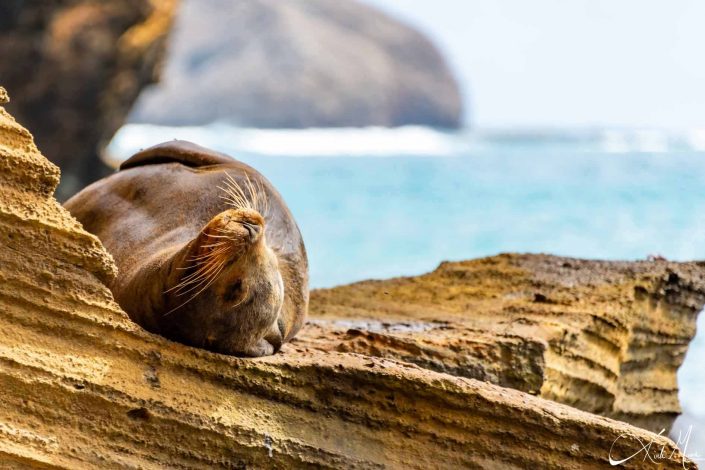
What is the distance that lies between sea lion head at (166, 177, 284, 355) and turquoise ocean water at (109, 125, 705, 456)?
2.45m

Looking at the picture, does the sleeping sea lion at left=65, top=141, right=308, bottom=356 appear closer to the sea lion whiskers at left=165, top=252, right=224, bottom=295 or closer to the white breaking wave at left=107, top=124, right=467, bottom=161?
the sea lion whiskers at left=165, top=252, right=224, bottom=295

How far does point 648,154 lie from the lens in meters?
10.2

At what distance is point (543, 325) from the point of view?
12.3ft

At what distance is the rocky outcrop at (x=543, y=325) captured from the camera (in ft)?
11.1

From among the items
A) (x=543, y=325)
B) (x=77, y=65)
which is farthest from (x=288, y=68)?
(x=543, y=325)

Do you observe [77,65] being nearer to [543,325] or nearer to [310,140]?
[543,325]

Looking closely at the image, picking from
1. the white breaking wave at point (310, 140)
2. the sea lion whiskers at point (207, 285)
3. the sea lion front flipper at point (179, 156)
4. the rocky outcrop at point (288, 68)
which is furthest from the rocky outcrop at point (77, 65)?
the rocky outcrop at point (288, 68)

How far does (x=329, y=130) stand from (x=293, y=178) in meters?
7.60

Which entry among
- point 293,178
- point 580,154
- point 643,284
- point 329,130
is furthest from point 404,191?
point 643,284

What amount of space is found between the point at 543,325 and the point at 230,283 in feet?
5.50

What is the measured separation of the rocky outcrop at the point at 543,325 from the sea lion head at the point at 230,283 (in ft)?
2.16

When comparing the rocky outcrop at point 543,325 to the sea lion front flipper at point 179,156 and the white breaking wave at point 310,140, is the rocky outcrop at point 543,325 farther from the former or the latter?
the white breaking wave at point 310,140

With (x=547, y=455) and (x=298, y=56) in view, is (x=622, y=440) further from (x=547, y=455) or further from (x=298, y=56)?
(x=298, y=56)

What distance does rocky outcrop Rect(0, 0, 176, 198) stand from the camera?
31.5 ft
